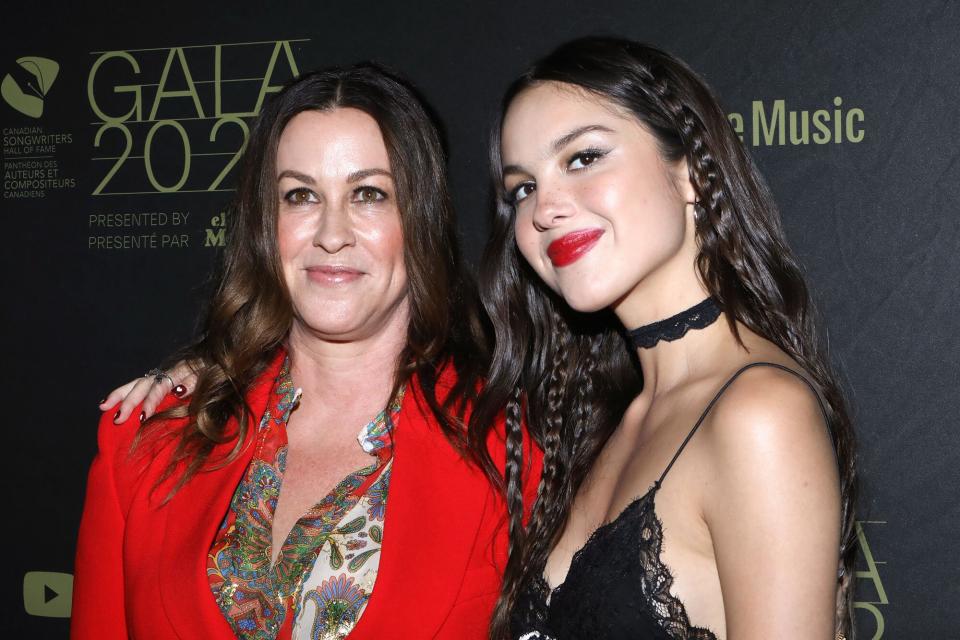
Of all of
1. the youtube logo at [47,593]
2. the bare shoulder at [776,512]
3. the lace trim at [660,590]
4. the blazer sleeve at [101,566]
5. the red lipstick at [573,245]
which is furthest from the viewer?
the youtube logo at [47,593]

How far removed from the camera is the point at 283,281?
1.99 m

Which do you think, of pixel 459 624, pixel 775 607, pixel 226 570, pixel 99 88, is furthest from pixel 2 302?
pixel 775 607

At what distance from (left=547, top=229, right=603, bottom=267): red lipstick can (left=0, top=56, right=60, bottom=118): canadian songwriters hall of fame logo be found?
6.91 feet

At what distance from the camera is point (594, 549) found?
1.52m

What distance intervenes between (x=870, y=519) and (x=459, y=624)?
1.14m

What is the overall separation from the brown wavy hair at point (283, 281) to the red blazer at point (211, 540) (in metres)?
0.06

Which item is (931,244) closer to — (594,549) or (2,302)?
(594,549)

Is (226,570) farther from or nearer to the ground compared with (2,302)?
nearer to the ground

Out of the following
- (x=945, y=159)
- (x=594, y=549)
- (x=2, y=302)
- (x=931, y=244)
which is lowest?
(x=594, y=549)

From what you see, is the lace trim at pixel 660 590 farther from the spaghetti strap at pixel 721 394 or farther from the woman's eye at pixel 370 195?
the woman's eye at pixel 370 195

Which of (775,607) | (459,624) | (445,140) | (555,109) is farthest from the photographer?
(445,140)

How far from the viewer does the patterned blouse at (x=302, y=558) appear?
5.63ft

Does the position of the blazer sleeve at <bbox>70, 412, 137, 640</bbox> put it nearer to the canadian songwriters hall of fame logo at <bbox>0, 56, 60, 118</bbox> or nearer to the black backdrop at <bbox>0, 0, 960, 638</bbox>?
the black backdrop at <bbox>0, 0, 960, 638</bbox>

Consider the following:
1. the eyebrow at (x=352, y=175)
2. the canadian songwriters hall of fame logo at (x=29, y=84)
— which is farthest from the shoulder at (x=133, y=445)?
the canadian songwriters hall of fame logo at (x=29, y=84)
